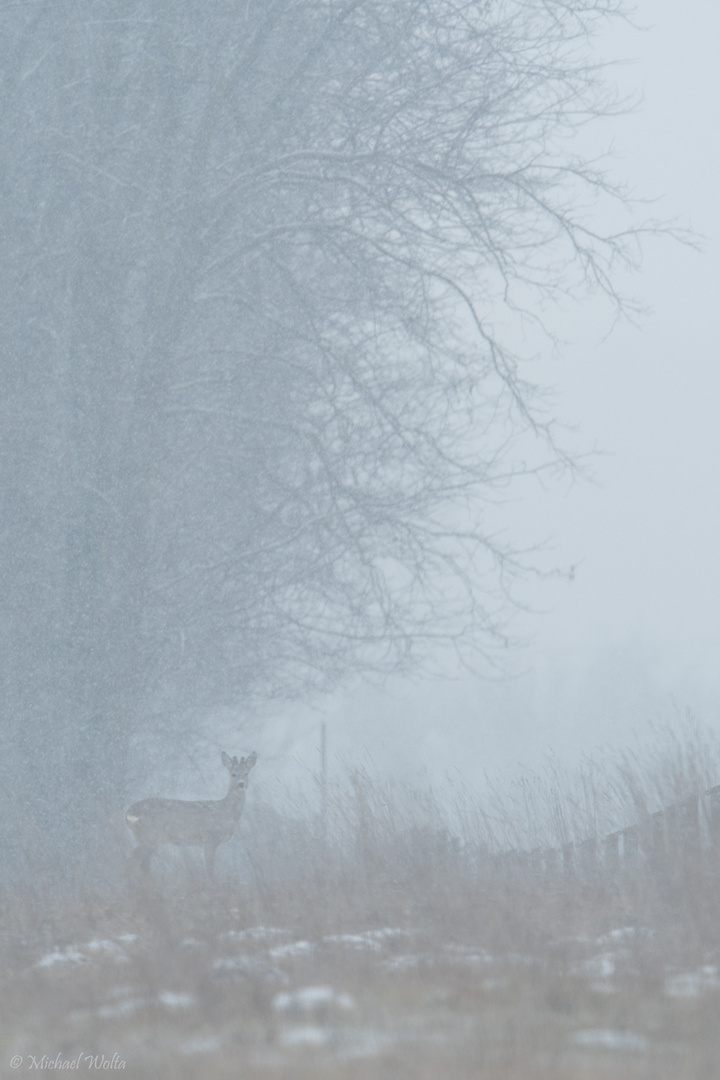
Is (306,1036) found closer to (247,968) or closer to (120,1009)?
(120,1009)

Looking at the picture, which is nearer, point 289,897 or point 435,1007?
point 435,1007

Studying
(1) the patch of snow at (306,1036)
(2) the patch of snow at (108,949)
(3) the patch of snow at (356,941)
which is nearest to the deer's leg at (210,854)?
(2) the patch of snow at (108,949)

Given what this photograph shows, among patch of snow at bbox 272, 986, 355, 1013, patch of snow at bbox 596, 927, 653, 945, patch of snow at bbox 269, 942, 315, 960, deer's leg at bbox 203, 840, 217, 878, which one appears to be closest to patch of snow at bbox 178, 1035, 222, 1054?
patch of snow at bbox 272, 986, 355, 1013

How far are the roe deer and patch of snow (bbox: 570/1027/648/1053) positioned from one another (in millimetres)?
6360

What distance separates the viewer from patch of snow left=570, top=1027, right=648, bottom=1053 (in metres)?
4.02

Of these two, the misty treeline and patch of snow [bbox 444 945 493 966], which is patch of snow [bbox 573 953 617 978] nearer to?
patch of snow [bbox 444 945 493 966]

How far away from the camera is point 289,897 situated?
7336mm

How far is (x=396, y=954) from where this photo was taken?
5.66m

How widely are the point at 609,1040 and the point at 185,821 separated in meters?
7.40

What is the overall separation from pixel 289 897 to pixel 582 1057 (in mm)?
3643

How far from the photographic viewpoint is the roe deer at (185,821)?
10.6m

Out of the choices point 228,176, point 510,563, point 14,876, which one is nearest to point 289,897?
point 14,876

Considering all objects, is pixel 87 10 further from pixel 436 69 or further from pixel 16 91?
pixel 436 69

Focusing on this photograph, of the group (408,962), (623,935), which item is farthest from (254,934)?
(623,935)
